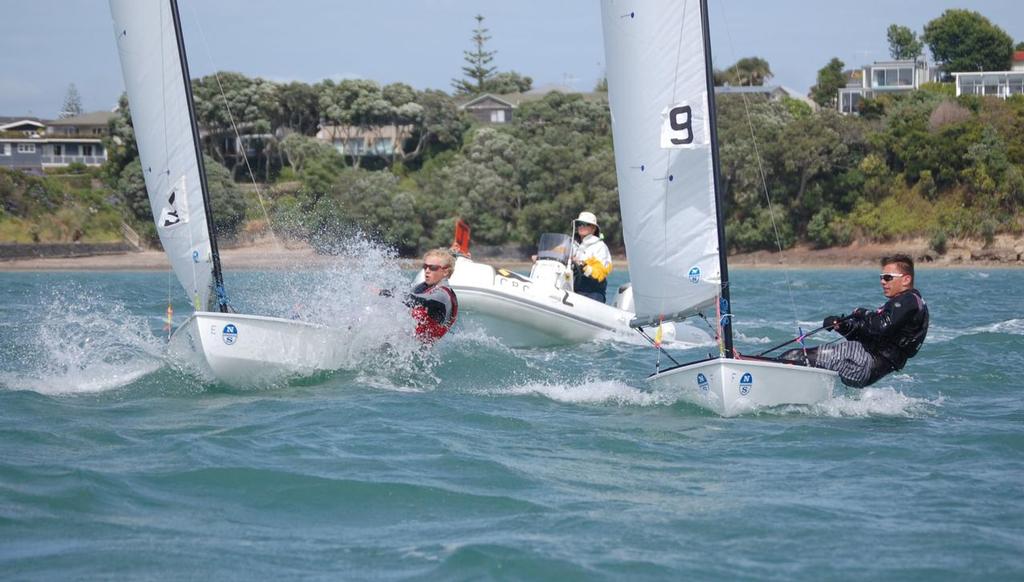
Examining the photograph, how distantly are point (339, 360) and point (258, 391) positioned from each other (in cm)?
89

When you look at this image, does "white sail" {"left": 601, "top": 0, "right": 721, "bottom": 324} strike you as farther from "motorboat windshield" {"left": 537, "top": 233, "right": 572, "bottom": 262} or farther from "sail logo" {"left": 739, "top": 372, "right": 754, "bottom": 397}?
"motorboat windshield" {"left": 537, "top": 233, "right": 572, "bottom": 262}

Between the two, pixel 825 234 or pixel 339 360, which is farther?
pixel 825 234

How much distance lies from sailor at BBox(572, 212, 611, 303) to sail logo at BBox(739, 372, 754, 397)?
20.4ft

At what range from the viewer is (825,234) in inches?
1740

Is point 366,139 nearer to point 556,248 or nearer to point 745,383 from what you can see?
point 556,248

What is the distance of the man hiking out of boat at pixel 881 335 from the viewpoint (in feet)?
28.4

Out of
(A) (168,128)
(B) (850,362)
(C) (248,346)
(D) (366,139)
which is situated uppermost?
(D) (366,139)

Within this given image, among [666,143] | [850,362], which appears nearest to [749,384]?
[850,362]

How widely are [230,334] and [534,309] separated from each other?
17.3 feet

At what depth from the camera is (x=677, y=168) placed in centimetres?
898

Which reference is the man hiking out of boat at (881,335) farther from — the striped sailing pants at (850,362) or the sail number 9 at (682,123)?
the sail number 9 at (682,123)

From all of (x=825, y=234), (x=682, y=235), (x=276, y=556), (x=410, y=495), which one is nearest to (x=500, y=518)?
(x=410, y=495)

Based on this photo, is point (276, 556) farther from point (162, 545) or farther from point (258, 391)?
point (258, 391)

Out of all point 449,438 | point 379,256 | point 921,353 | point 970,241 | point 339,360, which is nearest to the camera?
point 449,438
